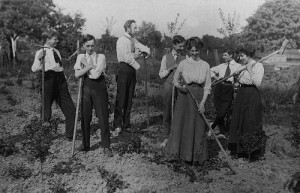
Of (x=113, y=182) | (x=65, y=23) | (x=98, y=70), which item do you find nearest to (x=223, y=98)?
(x=98, y=70)

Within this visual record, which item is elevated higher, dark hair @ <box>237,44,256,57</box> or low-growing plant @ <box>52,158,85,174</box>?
dark hair @ <box>237,44,256,57</box>

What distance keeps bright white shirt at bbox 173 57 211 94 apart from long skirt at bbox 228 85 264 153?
0.91 m

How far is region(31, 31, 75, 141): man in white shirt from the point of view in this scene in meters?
6.38

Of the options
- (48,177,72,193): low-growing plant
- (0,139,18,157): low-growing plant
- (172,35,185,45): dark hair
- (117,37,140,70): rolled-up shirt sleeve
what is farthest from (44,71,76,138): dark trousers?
(172,35,185,45): dark hair

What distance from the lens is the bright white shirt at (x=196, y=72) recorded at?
201 inches

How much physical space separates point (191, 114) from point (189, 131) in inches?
10.2

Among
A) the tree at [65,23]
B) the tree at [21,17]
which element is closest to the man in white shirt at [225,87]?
the tree at [21,17]

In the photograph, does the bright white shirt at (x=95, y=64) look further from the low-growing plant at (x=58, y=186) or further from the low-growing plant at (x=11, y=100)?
the low-growing plant at (x=11, y=100)

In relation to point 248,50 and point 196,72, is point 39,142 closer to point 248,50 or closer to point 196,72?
point 196,72

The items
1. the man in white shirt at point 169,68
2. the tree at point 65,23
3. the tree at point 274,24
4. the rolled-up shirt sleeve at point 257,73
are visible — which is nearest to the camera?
the rolled-up shirt sleeve at point 257,73

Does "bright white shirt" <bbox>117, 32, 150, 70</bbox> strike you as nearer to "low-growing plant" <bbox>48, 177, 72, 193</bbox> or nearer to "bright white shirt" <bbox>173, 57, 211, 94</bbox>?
"bright white shirt" <bbox>173, 57, 211, 94</bbox>

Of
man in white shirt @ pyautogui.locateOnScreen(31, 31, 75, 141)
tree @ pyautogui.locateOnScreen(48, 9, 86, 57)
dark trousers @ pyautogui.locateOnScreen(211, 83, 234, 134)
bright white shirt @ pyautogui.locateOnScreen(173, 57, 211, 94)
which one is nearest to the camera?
bright white shirt @ pyautogui.locateOnScreen(173, 57, 211, 94)

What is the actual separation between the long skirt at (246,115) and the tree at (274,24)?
1778 inches

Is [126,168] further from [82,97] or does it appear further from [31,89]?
[31,89]
